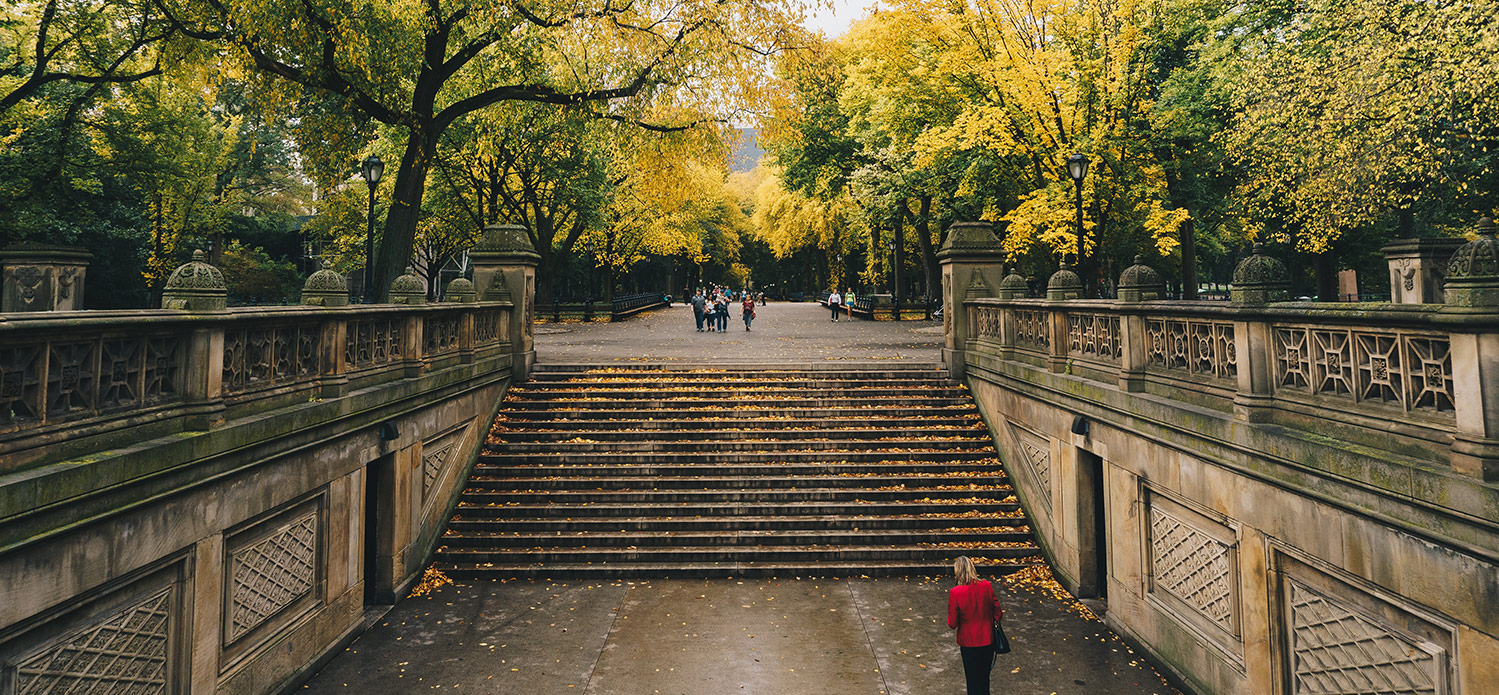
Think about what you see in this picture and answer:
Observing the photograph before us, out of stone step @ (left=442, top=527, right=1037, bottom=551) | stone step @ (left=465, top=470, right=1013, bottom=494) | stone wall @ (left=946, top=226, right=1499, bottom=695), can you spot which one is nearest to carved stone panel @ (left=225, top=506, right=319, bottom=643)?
stone step @ (left=442, top=527, right=1037, bottom=551)

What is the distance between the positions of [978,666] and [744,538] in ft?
15.8

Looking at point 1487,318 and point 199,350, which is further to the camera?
point 199,350

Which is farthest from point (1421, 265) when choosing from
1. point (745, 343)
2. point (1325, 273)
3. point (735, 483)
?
point (1325, 273)

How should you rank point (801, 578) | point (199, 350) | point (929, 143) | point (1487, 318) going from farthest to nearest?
point (929, 143) < point (801, 578) < point (199, 350) < point (1487, 318)

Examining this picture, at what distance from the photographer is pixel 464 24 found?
16047mm

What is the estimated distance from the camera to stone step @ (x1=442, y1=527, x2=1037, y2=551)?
10477 millimetres

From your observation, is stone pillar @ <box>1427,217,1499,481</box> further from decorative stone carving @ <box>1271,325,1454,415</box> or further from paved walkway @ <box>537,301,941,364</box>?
paved walkway @ <box>537,301,941,364</box>

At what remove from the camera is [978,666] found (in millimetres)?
6168

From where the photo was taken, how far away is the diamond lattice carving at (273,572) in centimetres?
641

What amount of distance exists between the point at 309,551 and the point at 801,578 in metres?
6.09

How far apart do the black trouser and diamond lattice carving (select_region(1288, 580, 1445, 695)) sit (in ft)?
7.80

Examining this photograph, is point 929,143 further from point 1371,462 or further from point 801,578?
point 1371,462

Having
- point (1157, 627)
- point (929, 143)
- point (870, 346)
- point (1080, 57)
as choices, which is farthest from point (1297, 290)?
point (1157, 627)

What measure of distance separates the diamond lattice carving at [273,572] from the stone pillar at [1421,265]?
13.9 meters
